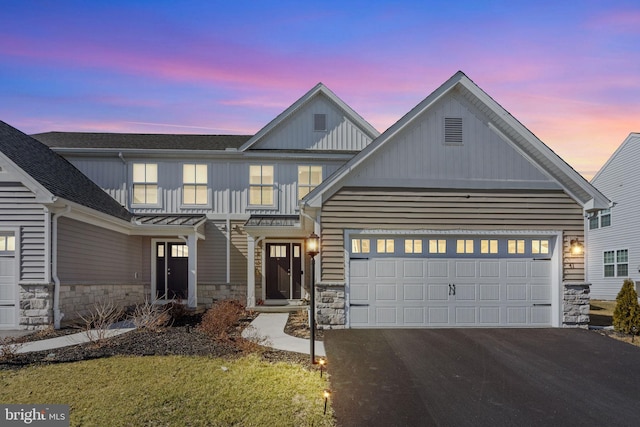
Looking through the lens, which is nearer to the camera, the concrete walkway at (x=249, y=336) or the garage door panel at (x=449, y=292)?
the concrete walkway at (x=249, y=336)

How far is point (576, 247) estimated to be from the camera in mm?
11578

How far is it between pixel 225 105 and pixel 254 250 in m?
6.22

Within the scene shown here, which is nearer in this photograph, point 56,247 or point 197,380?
point 197,380

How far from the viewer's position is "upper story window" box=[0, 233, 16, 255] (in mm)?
11734

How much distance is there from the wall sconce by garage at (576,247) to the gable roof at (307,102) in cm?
886

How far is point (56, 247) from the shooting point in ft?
38.3

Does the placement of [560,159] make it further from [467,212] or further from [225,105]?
[225,105]

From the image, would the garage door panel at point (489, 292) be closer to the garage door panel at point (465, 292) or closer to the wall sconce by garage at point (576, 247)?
the garage door panel at point (465, 292)

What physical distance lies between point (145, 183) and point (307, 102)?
7.41m

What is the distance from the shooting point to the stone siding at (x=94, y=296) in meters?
12.0

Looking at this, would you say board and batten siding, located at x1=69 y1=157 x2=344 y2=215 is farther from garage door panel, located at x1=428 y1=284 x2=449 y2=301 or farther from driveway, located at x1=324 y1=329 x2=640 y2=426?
driveway, located at x1=324 y1=329 x2=640 y2=426

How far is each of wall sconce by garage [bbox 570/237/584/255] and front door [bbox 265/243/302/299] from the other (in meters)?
9.61

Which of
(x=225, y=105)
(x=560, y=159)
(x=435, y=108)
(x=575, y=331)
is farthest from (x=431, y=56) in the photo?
(x=575, y=331)

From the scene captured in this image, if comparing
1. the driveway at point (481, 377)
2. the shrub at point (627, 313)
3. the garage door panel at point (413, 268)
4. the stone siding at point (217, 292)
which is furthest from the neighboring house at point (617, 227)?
the stone siding at point (217, 292)
